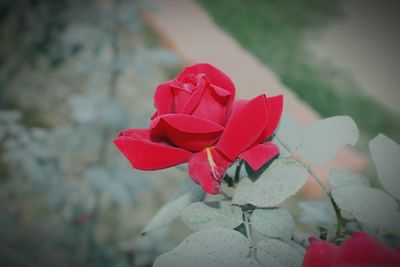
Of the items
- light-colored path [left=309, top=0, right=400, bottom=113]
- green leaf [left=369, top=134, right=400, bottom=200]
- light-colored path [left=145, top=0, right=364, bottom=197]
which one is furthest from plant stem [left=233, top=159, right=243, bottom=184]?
light-colored path [left=309, top=0, right=400, bottom=113]

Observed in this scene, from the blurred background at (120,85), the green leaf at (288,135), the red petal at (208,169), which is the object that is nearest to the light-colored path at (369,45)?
the blurred background at (120,85)

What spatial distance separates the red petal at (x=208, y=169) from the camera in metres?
0.44

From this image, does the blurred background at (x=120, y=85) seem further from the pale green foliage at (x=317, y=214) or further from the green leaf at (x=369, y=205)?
the green leaf at (x=369, y=205)

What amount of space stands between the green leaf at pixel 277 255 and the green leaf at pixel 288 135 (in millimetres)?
114

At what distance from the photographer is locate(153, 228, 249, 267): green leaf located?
399mm

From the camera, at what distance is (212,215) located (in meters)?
0.49

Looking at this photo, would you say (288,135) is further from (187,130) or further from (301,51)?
(301,51)

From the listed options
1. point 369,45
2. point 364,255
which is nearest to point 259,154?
point 364,255

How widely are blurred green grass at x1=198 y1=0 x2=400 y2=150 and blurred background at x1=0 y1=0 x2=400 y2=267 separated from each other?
1 centimetres

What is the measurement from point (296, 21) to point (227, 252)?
14.1ft

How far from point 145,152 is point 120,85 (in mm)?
2427

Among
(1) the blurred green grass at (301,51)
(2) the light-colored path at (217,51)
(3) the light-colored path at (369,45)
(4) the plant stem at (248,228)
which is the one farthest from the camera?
(3) the light-colored path at (369,45)

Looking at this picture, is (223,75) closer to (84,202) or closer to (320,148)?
(320,148)

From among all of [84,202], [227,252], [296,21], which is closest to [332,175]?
[227,252]
